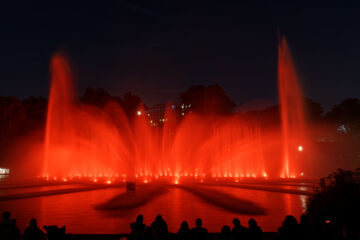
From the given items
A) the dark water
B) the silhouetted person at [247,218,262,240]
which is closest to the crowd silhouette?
the silhouetted person at [247,218,262,240]

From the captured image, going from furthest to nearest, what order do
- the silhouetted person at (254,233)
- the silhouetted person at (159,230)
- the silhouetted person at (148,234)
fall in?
1. the silhouetted person at (159,230)
2. the silhouetted person at (148,234)
3. the silhouetted person at (254,233)

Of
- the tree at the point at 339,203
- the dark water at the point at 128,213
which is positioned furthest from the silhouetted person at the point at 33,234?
the tree at the point at 339,203

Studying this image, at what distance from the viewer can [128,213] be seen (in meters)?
12.5

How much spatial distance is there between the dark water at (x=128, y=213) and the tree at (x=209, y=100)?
38312 millimetres

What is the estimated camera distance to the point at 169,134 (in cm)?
4128

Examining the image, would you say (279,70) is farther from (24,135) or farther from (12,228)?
(24,135)

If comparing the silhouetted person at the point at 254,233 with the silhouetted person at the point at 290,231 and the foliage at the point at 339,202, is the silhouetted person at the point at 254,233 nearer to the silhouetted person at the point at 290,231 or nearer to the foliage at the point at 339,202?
the silhouetted person at the point at 290,231

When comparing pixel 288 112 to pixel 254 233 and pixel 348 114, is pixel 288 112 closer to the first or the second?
pixel 348 114

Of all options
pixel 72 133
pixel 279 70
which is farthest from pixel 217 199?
pixel 72 133

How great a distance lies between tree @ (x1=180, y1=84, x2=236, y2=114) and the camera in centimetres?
5419

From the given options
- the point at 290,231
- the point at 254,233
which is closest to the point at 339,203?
the point at 290,231

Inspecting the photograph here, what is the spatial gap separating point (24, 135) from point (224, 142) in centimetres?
2955

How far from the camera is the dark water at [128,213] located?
10148 mm

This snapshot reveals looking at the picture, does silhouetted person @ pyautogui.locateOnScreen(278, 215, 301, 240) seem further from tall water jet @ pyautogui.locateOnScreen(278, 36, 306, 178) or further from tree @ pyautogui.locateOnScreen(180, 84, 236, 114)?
tree @ pyautogui.locateOnScreen(180, 84, 236, 114)
